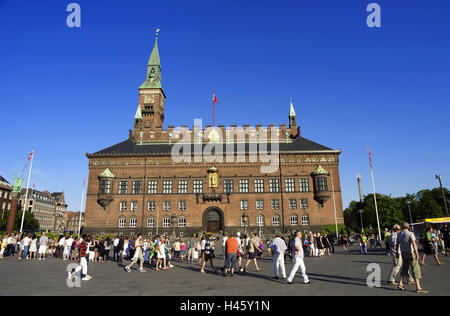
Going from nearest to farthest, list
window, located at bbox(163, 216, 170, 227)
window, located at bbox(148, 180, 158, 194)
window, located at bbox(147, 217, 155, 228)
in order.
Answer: window, located at bbox(163, 216, 170, 227) < window, located at bbox(147, 217, 155, 228) < window, located at bbox(148, 180, 158, 194)

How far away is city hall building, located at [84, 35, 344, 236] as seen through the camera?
160 ft

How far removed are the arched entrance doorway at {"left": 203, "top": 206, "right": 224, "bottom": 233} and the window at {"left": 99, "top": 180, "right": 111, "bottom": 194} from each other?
57.1 ft

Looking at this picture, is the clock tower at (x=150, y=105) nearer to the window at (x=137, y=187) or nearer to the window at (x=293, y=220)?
the window at (x=137, y=187)

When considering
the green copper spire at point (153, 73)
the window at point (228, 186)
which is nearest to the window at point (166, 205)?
the window at point (228, 186)

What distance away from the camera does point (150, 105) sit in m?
61.8

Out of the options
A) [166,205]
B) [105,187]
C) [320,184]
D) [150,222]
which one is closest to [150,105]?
[105,187]

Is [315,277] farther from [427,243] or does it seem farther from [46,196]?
[46,196]

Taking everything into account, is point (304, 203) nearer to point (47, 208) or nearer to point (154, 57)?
point (154, 57)

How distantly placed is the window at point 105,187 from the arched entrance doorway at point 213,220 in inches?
686

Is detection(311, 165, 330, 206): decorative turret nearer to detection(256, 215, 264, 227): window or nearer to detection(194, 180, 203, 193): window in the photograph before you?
detection(256, 215, 264, 227): window

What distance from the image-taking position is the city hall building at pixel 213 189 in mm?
48656

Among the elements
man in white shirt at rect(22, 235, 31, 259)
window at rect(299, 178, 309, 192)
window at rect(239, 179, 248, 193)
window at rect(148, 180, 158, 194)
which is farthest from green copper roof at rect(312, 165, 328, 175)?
man in white shirt at rect(22, 235, 31, 259)

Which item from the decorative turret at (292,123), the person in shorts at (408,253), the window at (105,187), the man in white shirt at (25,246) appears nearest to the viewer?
the person in shorts at (408,253)
